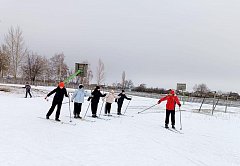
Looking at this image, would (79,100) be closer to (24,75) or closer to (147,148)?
(147,148)

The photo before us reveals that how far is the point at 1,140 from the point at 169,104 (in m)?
7.98

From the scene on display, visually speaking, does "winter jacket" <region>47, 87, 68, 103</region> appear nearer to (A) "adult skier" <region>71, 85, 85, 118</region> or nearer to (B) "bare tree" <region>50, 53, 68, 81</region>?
(A) "adult skier" <region>71, 85, 85, 118</region>

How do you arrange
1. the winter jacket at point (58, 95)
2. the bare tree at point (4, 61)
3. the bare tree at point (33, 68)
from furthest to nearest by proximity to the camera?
the bare tree at point (33, 68)
the bare tree at point (4, 61)
the winter jacket at point (58, 95)

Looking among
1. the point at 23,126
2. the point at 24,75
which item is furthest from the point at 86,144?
the point at 24,75

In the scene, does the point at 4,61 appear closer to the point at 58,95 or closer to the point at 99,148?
A: the point at 58,95

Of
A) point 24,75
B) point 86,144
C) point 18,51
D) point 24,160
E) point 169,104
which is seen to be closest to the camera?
point 24,160

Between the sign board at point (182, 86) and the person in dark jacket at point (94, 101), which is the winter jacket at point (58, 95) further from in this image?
the sign board at point (182, 86)

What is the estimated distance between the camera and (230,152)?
8664mm

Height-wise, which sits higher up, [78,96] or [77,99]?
[78,96]

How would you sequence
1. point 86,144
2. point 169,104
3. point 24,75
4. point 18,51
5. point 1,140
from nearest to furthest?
point 1,140 → point 86,144 → point 169,104 → point 18,51 → point 24,75

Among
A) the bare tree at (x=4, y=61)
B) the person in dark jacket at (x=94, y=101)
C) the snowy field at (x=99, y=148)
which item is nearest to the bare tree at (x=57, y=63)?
the bare tree at (x=4, y=61)

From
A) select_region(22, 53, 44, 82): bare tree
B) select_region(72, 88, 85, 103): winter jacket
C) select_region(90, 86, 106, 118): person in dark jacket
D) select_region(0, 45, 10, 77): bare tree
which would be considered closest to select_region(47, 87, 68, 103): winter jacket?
select_region(72, 88, 85, 103): winter jacket

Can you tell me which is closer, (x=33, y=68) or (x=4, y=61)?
(x=4, y=61)

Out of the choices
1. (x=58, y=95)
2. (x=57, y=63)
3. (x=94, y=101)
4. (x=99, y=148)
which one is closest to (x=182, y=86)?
(x=94, y=101)
